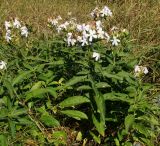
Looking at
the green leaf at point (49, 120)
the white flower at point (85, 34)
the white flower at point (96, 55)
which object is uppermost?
the white flower at point (85, 34)

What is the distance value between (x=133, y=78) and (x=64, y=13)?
284cm

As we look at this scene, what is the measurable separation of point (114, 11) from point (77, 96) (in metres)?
2.60

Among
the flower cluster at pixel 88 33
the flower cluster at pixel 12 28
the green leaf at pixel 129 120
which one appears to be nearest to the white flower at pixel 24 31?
the flower cluster at pixel 12 28

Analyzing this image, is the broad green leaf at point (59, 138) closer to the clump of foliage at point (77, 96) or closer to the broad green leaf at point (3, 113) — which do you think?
the clump of foliage at point (77, 96)

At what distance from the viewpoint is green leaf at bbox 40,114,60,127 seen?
8.93 feet

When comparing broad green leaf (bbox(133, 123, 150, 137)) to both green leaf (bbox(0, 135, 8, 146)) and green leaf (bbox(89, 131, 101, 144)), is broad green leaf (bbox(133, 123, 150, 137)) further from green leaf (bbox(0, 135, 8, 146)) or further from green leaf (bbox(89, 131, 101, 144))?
green leaf (bbox(0, 135, 8, 146))

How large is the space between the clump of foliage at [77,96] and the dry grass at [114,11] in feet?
3.40

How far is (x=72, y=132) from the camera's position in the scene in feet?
9.96

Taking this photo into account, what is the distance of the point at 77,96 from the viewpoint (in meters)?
2.75

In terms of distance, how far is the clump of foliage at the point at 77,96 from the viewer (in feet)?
8.85

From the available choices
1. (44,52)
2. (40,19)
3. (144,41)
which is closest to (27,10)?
(40,19)

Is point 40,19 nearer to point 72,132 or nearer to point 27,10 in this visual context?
point 27,10

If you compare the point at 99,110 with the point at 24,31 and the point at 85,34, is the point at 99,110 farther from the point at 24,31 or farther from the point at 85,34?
the point at 24,31

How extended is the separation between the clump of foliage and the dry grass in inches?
40.8
